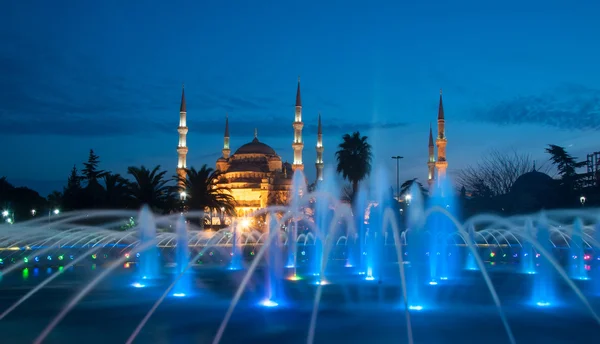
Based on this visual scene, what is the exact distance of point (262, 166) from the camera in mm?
81625

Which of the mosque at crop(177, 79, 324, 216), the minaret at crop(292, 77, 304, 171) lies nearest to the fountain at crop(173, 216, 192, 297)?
the mosque at crop(177, 79, 324, 216)

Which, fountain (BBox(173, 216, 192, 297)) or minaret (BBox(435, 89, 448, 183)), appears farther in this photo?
minaret (BBox(435, 89, 448, 183))

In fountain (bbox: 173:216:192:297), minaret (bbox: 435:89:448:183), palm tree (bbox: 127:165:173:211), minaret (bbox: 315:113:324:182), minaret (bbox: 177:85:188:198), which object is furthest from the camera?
minaret (bbox: 315:113:324:182)

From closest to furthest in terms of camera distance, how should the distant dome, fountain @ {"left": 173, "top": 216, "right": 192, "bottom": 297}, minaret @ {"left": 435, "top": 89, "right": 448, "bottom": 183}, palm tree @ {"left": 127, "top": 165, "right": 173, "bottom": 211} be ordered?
fountain @ {"left": 173, "top": 216, "right": 192, "bottom": 297}
palm tree @ {"left": 127, "top": 165, "right": 173, "bottom": 211}
the distant dome
minaret @ {"left": 435, "top": 89, "right": 448, "bottom": 183}

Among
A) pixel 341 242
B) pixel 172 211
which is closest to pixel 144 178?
pixel 172 211

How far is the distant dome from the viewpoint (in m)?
49.7

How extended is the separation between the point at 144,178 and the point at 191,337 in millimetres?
28448

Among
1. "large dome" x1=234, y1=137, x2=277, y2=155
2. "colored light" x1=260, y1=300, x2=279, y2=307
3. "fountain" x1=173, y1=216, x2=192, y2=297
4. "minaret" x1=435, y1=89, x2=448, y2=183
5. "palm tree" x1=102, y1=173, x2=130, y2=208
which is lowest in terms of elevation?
"colored light" x1=260, y1=300, x2=279, y2=307

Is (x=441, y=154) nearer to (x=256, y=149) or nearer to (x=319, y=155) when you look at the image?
(x=319, y=155)

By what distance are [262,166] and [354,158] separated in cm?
3049

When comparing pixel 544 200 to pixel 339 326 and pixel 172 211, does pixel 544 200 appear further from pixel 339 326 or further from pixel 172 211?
pixel 339 326

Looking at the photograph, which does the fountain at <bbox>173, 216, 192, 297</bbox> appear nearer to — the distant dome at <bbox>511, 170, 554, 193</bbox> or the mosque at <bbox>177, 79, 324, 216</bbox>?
the distant dome at <bbox>511, 170, 554, 193</bbox>

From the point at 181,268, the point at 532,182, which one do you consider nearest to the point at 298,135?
the point at 532,182

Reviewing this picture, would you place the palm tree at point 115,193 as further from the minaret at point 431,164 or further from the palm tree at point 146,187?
the minaret at point 431,164
